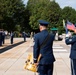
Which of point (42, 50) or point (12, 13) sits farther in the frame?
point (12, 13)

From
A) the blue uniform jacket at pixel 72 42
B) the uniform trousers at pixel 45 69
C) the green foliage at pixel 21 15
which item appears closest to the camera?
the uniform trousers at pixel 45 69

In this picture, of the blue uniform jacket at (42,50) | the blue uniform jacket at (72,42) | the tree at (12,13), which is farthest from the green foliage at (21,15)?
the blue uniform jacket at (42,50)

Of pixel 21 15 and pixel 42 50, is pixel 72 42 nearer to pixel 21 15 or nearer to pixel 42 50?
pixel 42 50

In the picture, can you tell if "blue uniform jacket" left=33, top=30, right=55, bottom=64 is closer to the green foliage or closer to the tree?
the green foliage

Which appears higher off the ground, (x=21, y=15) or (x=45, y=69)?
(x=21, y=15)

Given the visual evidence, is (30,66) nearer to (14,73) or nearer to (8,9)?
(14,73)

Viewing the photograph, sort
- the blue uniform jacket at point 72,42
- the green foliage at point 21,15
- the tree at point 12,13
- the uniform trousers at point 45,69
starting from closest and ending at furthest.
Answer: the uniform trousers at point 45,69 → the blue uniform jacket at point 72,42 → the green foliage at point 21,15 → the tree at point 12,13

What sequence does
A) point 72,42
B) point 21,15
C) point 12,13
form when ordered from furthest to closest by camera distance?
point 21,15
point 12,13
point 72,42

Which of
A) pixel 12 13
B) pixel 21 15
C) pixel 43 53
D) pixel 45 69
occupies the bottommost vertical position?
pixel 45 69

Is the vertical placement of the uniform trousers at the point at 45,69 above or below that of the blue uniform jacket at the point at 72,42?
below

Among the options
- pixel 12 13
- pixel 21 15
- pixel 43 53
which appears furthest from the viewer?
pixel 21 15

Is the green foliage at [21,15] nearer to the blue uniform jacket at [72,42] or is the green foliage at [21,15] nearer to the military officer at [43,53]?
the blue uniform jacket at [72,42]

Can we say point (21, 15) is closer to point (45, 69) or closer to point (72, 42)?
point (72, 42)

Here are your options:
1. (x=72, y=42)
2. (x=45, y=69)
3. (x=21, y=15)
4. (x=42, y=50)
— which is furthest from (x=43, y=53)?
(x=21, y=15)
